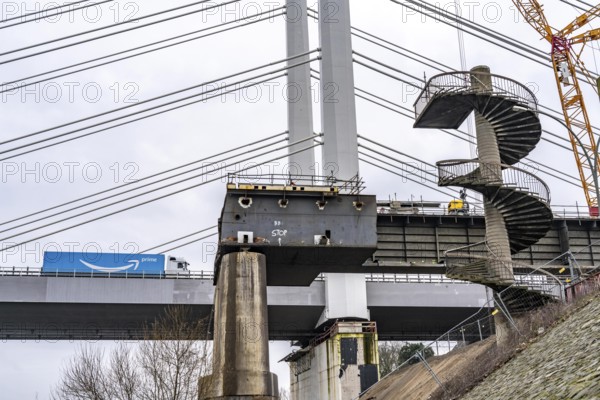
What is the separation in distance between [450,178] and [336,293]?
1424cm

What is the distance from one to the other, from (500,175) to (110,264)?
1055 inches

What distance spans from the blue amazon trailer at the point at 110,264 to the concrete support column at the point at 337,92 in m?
13.2

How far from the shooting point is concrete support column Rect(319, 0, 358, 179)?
41.2m

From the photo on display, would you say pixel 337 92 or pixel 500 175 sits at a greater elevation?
pixel 337 92

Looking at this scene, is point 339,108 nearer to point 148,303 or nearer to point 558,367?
point 148,303

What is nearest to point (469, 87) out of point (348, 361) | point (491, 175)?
point (491, 175)

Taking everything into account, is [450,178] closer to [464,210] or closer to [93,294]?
[464,210]

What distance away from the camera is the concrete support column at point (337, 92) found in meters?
41.2

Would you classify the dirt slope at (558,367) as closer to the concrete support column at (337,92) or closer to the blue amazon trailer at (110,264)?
the concrete support column at (337,92)

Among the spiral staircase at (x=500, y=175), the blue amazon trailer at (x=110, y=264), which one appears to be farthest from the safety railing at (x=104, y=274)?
the spiral staircase at (x=500, y=175)

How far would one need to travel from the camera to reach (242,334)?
93.8 feet

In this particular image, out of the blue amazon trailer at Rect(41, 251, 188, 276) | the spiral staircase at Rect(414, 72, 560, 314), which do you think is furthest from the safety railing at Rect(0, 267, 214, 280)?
the spiral staircase at Rect(414, 72, 560, 314)

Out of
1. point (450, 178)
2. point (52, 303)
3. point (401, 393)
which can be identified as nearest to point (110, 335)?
point (52, 303)

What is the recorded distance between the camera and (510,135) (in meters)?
33.3
